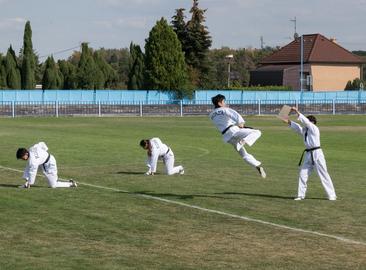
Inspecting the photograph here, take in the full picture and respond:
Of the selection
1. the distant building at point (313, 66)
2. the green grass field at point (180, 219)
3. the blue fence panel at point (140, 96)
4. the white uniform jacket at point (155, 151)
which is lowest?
the green grass field at point (180, 219)

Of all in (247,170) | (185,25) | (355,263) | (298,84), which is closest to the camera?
(355,263)

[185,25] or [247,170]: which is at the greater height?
[185,25]

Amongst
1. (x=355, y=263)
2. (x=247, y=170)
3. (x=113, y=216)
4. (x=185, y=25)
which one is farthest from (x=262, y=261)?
(x=185, y=25)

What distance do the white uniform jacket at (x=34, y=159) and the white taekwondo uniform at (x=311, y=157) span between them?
17.9 feet

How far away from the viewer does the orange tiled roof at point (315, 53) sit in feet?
354

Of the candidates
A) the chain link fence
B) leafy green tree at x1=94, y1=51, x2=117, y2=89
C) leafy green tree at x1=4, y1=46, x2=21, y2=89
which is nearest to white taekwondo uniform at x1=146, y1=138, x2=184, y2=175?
the chain link fence

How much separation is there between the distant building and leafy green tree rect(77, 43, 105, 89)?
29966 millimetres

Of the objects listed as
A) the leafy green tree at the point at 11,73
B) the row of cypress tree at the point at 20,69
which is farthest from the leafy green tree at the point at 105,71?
the leafy green tree at the point at 11,73

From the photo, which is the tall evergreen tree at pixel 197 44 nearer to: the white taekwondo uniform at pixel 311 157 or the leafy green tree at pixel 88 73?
the leafy green tree at pixel 88 73

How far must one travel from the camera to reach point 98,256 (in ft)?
33.5

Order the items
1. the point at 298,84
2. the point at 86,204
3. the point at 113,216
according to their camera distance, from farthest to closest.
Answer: the point at 298,84, the point at 86,204, the point at 113,216

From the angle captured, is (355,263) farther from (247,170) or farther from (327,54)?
(327,54)

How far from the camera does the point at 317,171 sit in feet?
51.0

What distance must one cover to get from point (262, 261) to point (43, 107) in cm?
5682
